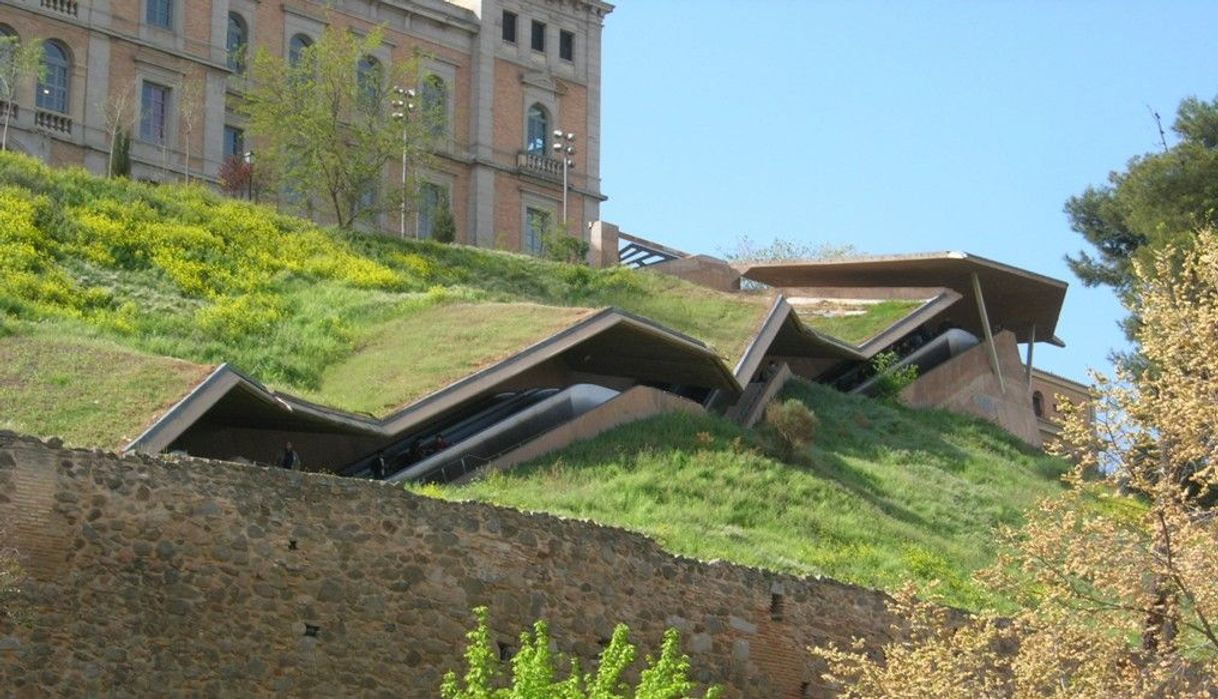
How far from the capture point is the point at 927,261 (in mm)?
46875

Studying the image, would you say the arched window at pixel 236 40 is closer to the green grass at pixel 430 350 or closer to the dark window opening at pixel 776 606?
the green grass at pixel 430 350

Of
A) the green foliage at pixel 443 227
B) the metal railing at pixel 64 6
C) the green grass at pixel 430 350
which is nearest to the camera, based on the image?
the green grass at pixel 430 350

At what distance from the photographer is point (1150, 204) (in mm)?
49312

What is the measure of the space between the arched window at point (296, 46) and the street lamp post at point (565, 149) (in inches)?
270

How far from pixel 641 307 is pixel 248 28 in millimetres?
18298

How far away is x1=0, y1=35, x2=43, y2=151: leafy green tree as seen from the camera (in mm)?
49938

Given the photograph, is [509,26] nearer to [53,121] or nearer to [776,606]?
[53,121]

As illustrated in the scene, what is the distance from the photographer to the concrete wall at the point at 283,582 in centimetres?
1980

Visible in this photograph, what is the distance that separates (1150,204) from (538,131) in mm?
20533

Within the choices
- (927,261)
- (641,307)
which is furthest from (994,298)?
(641,307)

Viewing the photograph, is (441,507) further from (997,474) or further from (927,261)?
(927,261)

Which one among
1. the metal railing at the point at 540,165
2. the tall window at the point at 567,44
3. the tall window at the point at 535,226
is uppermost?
the tall window at the point at 567,44

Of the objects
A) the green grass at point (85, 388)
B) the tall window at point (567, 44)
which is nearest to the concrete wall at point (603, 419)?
the green grass at point (85, 388)

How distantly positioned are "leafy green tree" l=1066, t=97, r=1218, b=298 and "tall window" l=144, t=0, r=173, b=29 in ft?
71.1
